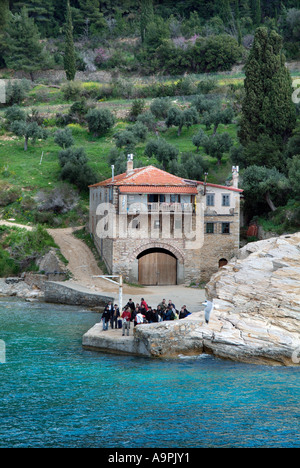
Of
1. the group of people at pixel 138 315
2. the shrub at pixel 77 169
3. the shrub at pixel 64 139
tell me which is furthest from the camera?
the shrub at pixel 64 139

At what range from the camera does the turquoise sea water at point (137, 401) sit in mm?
18766

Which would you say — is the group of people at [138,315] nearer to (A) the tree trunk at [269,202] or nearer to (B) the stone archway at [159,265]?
(B) the stone archway at [159,265]

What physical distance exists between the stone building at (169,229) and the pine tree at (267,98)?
1135 centimetres

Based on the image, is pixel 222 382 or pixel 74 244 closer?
pixel 222 382

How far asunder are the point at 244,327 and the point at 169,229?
17.1 m

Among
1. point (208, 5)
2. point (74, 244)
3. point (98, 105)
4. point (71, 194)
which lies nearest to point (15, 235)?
point (74, 244)

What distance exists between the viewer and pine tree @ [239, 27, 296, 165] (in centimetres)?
A: 5450

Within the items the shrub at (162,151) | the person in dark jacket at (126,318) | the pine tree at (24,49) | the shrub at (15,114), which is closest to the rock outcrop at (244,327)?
the person in dark jacket at (126,318)

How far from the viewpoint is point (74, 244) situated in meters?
51.5

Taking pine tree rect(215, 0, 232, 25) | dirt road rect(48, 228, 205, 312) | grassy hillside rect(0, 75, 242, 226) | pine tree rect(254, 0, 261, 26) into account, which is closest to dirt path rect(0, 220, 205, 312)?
dirt road rect(48, 228, 205, 312)

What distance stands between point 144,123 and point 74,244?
86.1 feet

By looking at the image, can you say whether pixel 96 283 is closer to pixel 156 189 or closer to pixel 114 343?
pixel 156 189

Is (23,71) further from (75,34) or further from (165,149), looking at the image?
(165,149)

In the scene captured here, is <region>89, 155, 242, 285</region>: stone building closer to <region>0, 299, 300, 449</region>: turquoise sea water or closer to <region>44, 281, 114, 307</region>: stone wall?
<region>44, 281, 114, 307</region>: stone wall
